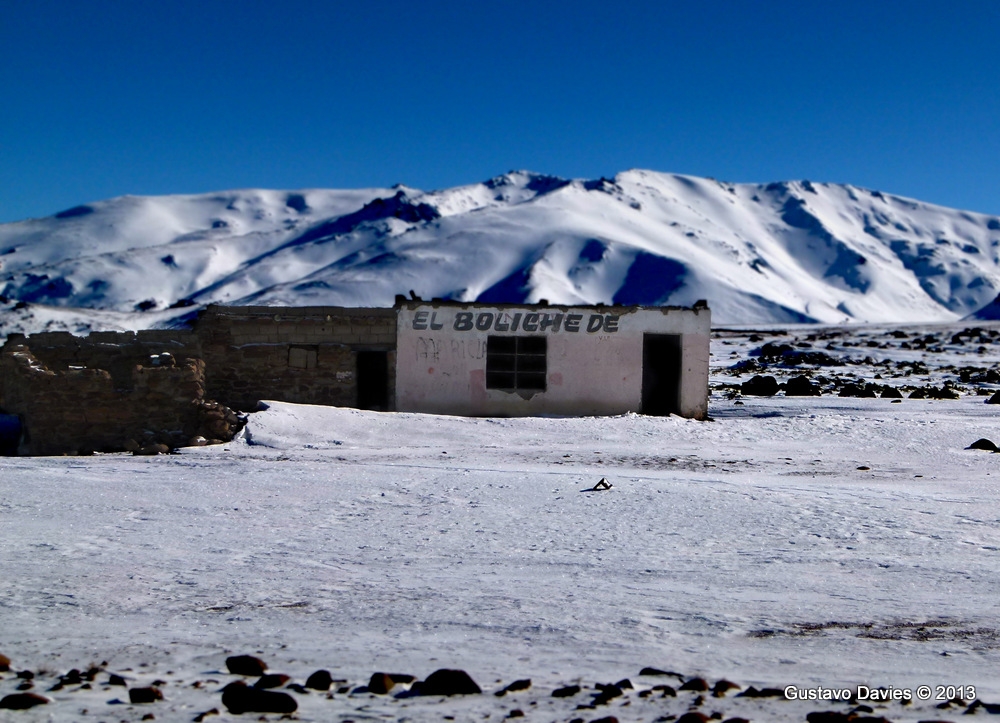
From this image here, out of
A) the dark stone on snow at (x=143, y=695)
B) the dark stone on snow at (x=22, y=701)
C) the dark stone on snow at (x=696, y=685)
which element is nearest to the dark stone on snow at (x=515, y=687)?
the dark stone on snow at (x=696, y=685)

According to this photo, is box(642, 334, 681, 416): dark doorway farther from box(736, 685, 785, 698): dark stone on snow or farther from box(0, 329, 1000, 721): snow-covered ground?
box(736, 685, 785, 698): dark stone on snow

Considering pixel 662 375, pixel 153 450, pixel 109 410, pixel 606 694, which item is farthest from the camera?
pixel 662 375

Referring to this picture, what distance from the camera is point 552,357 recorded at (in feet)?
67.6

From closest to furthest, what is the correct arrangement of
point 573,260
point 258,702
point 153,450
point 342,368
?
point 258,702 → point 153,450 → point 342,368 → point 573,260

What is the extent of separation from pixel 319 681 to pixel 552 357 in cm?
1566

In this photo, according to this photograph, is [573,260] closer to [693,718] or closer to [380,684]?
[380,684]

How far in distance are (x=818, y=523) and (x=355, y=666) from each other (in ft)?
19.9

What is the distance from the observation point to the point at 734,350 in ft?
172

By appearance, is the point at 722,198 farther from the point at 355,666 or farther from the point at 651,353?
the point at 355,666

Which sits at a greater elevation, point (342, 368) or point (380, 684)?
point (342, 368)

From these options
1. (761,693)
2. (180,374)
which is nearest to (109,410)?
(180,374)

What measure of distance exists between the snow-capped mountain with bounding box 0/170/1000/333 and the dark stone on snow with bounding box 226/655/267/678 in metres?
101

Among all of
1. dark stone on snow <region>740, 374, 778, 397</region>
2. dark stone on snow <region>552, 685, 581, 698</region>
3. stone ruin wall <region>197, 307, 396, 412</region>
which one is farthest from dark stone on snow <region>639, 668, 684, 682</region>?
dark stone on snow <region>740, 374, 778, 397</region>

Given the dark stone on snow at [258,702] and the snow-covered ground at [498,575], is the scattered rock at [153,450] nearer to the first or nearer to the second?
the snow-covered ground at [498,575]
